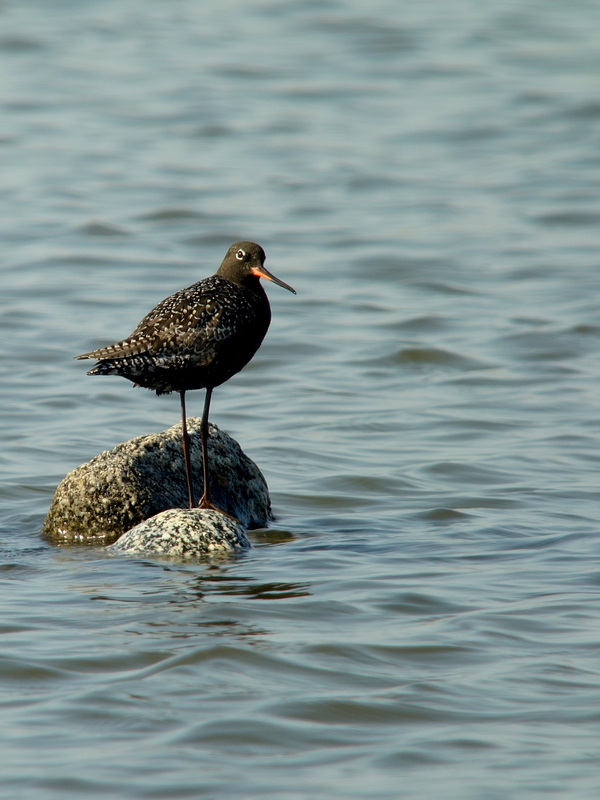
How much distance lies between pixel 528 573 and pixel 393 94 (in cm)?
1908

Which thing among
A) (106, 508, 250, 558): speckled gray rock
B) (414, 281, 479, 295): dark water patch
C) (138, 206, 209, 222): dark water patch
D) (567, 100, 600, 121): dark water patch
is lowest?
(106, 508, 250, 558): speckled gray rock

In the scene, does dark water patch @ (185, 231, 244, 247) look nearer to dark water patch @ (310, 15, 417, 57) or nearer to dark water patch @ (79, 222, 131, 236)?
dark water patch @ (79, 222, 131, 236)

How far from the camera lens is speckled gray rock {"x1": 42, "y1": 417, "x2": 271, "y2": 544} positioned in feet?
29.3

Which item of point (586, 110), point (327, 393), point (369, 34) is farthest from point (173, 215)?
point (369, 34)

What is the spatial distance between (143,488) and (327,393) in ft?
14.3

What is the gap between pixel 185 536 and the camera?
8320 millimetres

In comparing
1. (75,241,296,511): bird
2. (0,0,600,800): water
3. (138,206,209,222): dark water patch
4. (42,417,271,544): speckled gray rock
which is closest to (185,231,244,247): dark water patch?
(0,0,600,800): water

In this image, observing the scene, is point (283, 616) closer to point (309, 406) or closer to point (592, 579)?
point (592, 579)

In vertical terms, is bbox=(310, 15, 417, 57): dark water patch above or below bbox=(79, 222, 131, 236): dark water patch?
above

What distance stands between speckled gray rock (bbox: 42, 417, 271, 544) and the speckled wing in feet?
3.34

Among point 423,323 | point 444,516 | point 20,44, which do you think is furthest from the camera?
point 20,44

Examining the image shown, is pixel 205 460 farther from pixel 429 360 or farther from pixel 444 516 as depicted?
pixel 429 360

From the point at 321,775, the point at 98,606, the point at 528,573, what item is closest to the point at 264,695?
the point at 321,775

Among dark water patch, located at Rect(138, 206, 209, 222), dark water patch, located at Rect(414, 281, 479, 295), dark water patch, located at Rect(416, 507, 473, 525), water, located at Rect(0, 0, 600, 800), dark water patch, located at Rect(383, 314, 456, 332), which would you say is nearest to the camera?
water, located at Rect(0, 0, 600, 800)
